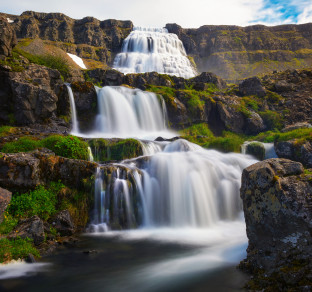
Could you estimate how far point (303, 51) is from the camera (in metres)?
77.9

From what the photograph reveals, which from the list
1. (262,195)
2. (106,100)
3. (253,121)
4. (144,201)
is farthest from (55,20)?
(262,195)

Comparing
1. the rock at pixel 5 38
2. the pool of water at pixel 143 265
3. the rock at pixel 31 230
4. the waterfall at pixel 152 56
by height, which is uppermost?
the waterfall at pixel 152 56

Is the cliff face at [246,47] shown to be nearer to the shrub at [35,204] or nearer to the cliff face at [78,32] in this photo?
the cliff face at [78,32]

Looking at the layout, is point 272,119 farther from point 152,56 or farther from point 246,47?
point 246,47

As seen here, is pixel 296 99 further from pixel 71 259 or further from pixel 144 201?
pixel 71 259

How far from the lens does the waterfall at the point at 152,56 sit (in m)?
56.6

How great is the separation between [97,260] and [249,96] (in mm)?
27281

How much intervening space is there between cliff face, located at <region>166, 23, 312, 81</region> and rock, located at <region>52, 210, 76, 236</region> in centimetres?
6914

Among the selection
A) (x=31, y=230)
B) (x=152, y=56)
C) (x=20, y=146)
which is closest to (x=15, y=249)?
(x=31, y=230)

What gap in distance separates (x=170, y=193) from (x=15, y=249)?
6.24m

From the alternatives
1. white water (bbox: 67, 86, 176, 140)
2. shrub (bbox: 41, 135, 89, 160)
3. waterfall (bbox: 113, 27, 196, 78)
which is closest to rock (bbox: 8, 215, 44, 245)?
shrub (bbox: 41, 135, 89, 160)

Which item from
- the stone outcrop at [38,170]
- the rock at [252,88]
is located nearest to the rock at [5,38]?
the stone outcrop at [38,170]

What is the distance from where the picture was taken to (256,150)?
18453 mm

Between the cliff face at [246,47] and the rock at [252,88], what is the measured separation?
41845 millimetres
